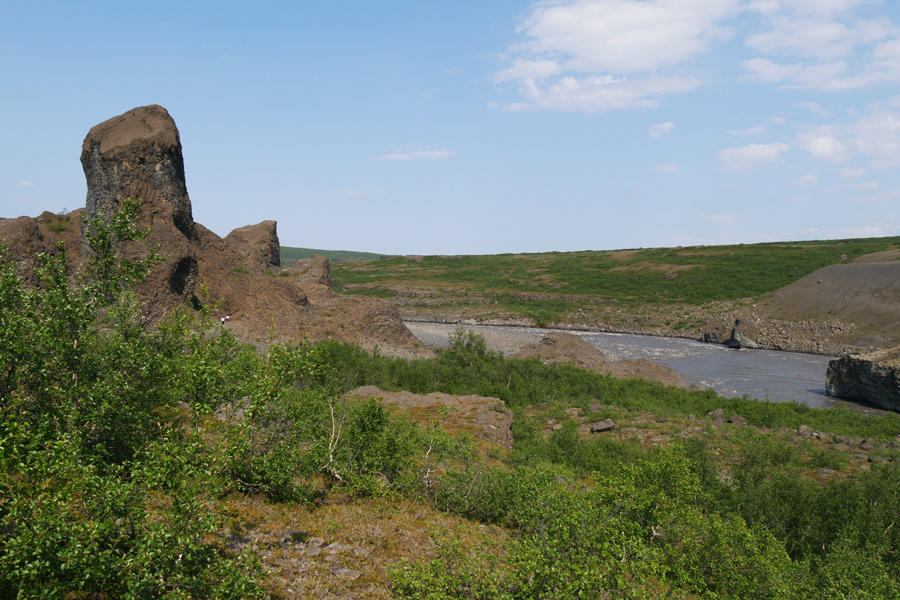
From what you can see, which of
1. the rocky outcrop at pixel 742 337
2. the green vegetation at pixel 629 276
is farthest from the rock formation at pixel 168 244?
the green vegetation at pixel 629 276

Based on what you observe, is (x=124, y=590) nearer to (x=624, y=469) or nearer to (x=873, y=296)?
(x=624, y=469)

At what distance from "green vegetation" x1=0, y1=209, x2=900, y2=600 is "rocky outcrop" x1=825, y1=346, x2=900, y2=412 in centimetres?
2409

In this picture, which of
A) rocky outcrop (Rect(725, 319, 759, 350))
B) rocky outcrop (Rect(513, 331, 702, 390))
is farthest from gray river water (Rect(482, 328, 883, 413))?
rocky outcrop (Rect(513, 331, 702, 390))

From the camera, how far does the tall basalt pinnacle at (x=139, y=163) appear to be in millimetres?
30094

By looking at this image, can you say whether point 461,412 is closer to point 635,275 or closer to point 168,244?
point 168,244

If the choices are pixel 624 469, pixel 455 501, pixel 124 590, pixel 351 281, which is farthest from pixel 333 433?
pixel 351 281

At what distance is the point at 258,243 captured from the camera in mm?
48344

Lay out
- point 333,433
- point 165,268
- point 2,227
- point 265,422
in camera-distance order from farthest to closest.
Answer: point 165,268 → point 2,227 → point 333,433 → point 265,422

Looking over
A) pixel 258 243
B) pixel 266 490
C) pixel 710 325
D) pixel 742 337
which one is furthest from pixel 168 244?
pixel 710 325

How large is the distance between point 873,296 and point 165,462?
85.9 meters

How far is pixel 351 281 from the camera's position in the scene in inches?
5148

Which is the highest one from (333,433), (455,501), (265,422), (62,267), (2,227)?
(2,227)

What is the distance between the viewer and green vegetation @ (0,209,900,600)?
589cm

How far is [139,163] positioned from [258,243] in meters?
17.7
